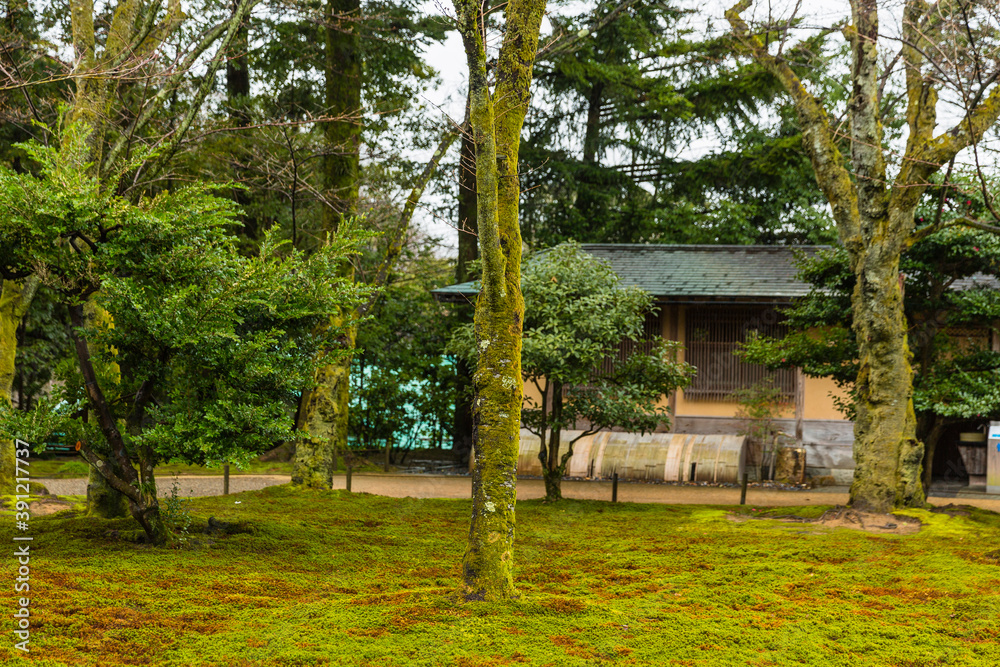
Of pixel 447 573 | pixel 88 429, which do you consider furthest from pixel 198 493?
pixel 447 573

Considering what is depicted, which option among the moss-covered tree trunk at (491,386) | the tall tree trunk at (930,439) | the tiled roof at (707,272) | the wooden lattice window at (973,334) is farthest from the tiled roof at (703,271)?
the moss-covered tree trunk at (491,386)

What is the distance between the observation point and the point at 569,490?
585 inches

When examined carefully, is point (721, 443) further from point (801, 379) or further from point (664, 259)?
point (664, 259)

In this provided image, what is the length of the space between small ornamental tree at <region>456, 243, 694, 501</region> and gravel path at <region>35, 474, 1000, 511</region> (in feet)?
6.65

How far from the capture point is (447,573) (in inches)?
261

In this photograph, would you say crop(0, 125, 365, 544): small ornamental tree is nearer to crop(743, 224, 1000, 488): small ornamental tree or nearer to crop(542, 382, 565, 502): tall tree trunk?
crop(542, 382, 565, 502): tall tree trunk

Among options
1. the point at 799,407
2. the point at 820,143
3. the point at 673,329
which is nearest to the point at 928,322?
the point at 820,143

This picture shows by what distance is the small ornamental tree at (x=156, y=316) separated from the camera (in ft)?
20.3

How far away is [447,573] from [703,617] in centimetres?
217

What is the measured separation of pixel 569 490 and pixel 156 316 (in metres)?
9.88

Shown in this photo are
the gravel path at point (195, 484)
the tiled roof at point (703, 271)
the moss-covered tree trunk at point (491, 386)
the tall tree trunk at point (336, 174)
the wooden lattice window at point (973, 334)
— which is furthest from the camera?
the tiled roof at point (703, 271)

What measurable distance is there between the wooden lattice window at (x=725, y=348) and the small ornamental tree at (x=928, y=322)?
4.17 metres

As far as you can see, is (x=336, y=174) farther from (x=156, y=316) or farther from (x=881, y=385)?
(x=881, y=385)

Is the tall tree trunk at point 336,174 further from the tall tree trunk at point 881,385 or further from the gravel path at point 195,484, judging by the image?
the tall tree trunk at point 881,385
